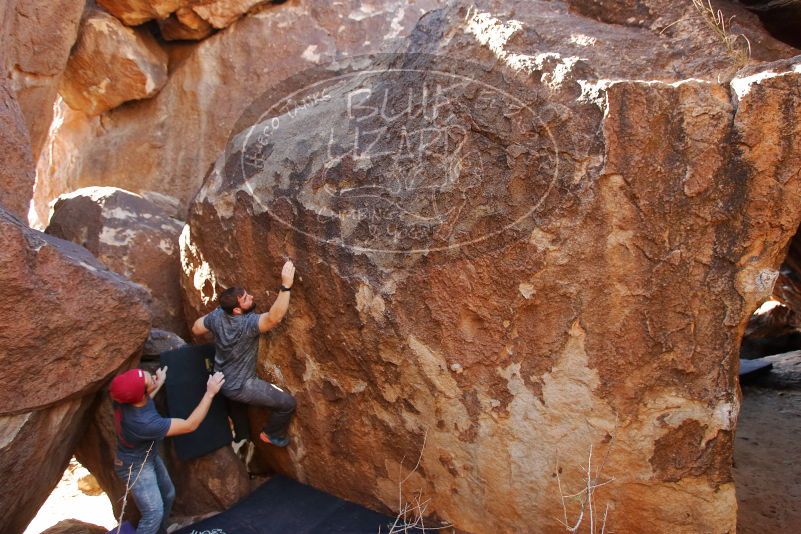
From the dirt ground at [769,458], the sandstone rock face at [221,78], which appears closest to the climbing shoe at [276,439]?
the dirt ground at [769,458]

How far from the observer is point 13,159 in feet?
9.45

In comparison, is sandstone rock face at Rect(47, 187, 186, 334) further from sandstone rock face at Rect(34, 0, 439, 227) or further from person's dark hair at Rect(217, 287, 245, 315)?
sandstone rock face at Rect(34, 0, 439, 227)

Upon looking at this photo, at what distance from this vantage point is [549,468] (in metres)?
2.38

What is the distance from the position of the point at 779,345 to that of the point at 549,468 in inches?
156

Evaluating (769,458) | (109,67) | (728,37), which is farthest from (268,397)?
(109,67)

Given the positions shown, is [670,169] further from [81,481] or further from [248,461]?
[81,481]

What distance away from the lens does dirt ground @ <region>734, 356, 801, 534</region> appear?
9.46ft

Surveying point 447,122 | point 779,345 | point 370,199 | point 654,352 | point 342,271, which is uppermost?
point 447,122

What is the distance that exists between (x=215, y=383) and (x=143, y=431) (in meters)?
0.33

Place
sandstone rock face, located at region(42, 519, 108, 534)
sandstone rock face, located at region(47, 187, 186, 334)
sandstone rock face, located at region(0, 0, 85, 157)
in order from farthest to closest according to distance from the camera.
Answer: sandstone rock face, located at region(0, 0, 85, 157) → sandstone rock face, located at region(47, 187, 186, 334) → sandstone rock face, located at region(42, 519, 108, 534)

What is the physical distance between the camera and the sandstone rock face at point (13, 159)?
112 inches

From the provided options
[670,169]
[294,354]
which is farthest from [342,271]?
[670,169]

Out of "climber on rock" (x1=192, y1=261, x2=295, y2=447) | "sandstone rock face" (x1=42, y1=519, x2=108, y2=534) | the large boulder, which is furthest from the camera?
"sandstone rock face" (x1=42, y1=519, x2=108, y2=534)

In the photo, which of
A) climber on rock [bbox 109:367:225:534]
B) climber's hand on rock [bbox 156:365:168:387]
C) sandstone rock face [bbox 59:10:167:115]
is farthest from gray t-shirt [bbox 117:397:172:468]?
sandstone rock face [bbox 59:10:167:115]
